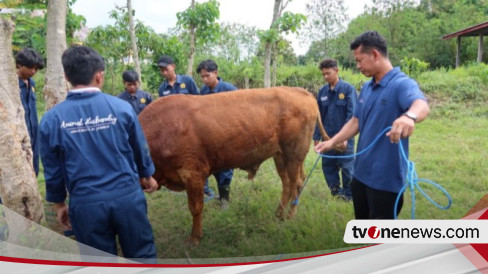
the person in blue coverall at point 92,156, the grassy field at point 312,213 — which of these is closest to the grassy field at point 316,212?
the grassy field at point 312,213

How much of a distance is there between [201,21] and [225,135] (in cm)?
84

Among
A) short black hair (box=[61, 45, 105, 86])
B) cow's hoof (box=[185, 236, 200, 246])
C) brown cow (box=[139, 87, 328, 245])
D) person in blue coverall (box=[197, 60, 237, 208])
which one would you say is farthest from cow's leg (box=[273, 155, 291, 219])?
short black hair (box=[61, 45, 105, 86])

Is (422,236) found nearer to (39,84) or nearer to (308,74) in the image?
(308,74)

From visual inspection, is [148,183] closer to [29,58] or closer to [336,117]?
[29,58]

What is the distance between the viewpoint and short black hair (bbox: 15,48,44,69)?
2062 millimetres

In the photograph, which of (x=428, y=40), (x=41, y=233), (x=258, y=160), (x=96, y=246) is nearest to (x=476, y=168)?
(x=428, y=40)

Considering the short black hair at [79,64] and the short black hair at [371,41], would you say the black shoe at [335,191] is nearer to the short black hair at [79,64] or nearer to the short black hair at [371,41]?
the short black hair at [371,41]


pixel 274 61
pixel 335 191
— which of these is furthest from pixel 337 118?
pixel 274 61

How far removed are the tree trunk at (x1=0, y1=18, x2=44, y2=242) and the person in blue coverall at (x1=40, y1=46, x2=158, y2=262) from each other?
1.36 feet

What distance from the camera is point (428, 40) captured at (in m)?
1.62

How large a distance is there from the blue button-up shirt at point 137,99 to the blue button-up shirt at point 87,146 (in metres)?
1.71

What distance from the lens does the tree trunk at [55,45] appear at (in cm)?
161

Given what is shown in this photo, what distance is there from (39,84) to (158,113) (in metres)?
1.27

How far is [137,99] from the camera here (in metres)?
2.90
